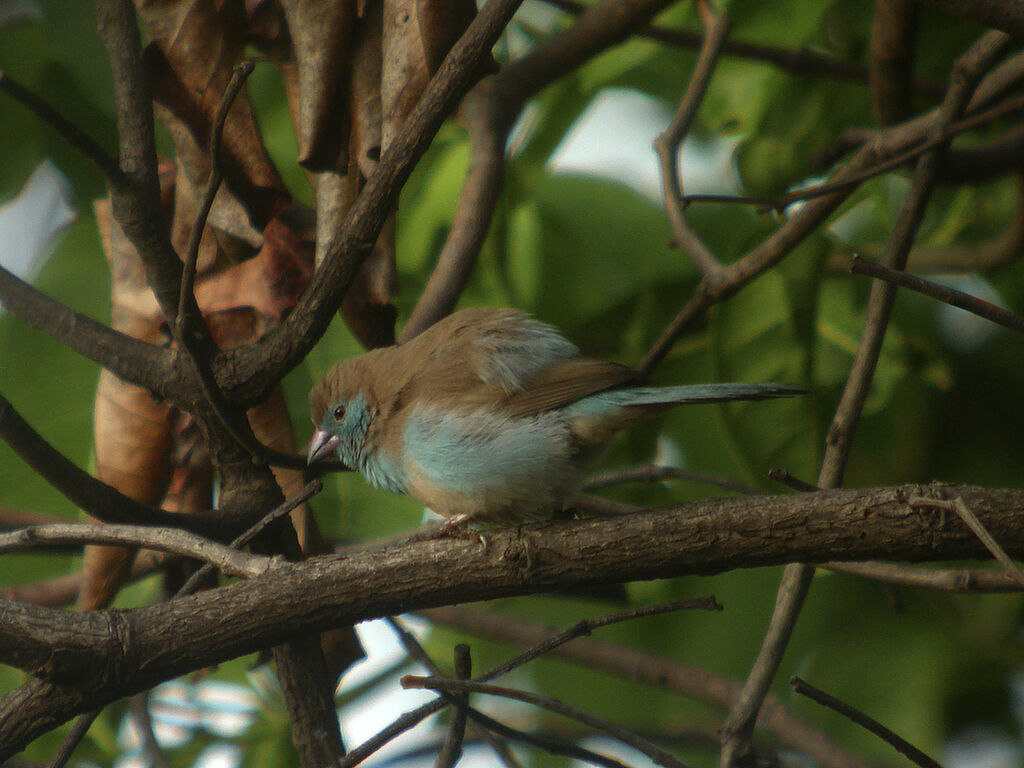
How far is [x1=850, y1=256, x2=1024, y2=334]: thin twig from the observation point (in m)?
1.60

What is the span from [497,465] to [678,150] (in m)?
1.28

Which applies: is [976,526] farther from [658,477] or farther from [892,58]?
[892,58]

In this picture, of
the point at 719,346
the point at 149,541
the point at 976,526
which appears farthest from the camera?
the point at 719,346

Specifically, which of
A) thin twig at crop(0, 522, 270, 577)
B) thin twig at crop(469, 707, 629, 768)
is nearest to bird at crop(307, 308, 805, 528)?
thin twig at crop(469, 707, 629, 768)

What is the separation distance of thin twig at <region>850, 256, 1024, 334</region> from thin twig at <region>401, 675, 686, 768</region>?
892 millimetres

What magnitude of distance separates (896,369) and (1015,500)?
142cm

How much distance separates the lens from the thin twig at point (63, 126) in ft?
5.75

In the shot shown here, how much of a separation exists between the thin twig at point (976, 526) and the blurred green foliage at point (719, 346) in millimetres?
1050

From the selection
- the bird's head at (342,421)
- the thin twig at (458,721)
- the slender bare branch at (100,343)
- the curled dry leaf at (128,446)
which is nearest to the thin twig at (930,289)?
the thin twig at (458,721)

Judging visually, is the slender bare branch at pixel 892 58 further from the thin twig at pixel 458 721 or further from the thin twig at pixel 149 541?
the thin twig at pixel 149 541

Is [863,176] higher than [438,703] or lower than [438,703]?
higher

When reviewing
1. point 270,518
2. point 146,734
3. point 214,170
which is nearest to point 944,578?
point 270,518

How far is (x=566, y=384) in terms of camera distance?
2.52 m

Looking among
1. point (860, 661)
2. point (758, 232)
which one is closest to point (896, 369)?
point (758, 232)
